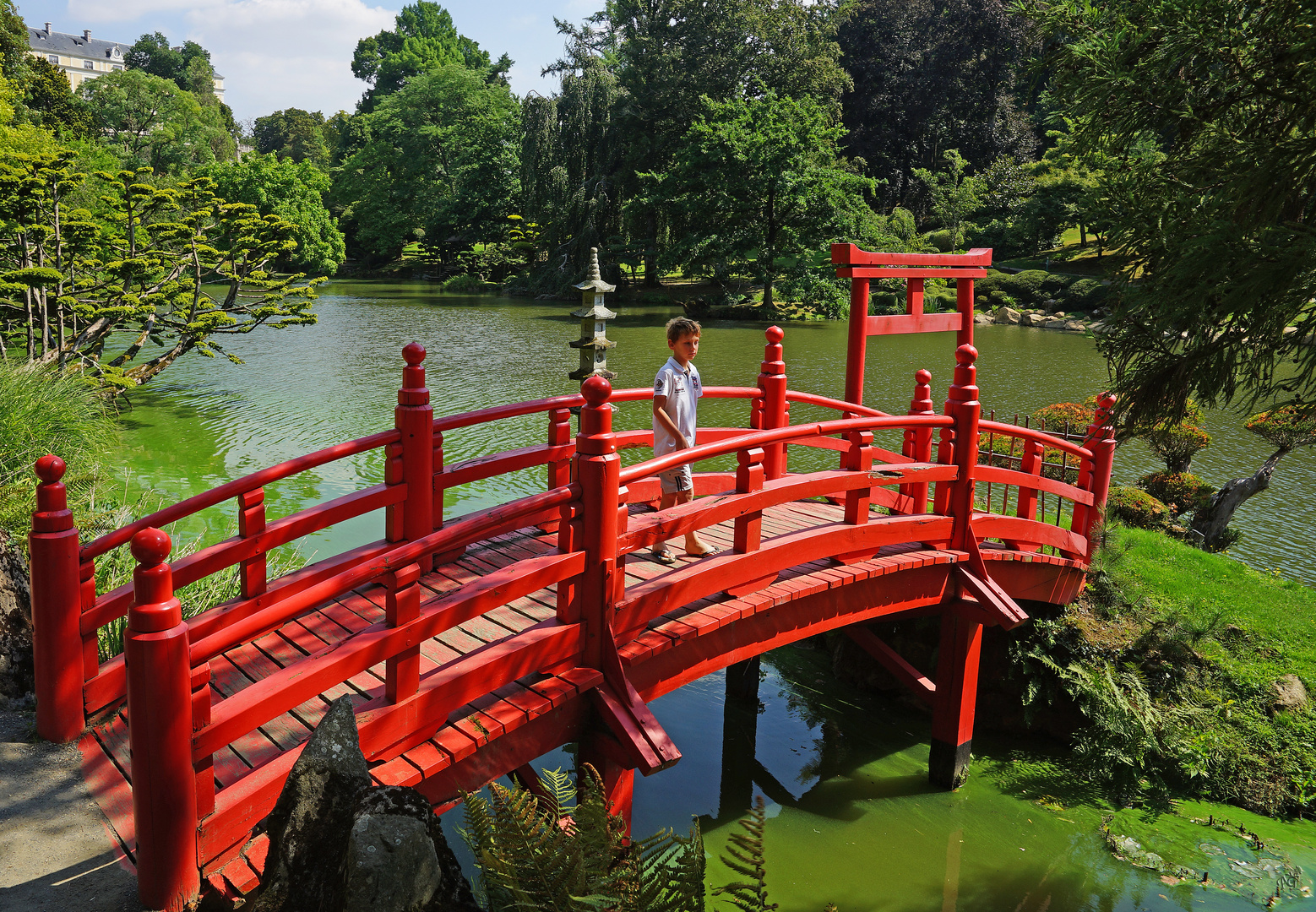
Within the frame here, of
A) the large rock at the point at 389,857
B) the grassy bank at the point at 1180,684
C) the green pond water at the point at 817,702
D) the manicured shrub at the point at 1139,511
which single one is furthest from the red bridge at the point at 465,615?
the manicured shrub at the point at 1139,511

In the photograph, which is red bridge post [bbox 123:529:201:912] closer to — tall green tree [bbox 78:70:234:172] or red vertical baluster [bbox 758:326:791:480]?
red vertical baluster [bbox 758:326:791:480]

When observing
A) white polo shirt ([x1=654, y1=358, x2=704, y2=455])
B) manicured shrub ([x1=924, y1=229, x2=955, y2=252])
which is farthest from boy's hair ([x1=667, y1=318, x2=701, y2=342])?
manicured shrub ([x1=924, y1=229, x2=955, y2=252])

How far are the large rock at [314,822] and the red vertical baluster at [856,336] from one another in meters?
5.27

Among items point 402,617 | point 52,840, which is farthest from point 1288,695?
point 52,840

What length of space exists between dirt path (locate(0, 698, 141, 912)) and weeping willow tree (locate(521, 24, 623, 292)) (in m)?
28.3

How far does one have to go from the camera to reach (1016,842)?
6.15 m

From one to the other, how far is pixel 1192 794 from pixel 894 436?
861 centimetres

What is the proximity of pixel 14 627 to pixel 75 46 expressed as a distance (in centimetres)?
10838

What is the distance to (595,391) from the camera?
4.00 meters

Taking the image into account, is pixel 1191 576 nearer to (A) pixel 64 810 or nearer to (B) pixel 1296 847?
(B) pixel 1296 847

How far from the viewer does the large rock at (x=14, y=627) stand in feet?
13.7

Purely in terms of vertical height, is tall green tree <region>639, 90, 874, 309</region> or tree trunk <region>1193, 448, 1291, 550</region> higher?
tall green tree <region>639, 90, 874, 309</region>

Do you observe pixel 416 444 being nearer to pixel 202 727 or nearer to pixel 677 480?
pixel 677 480

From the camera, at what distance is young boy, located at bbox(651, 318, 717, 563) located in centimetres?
496
